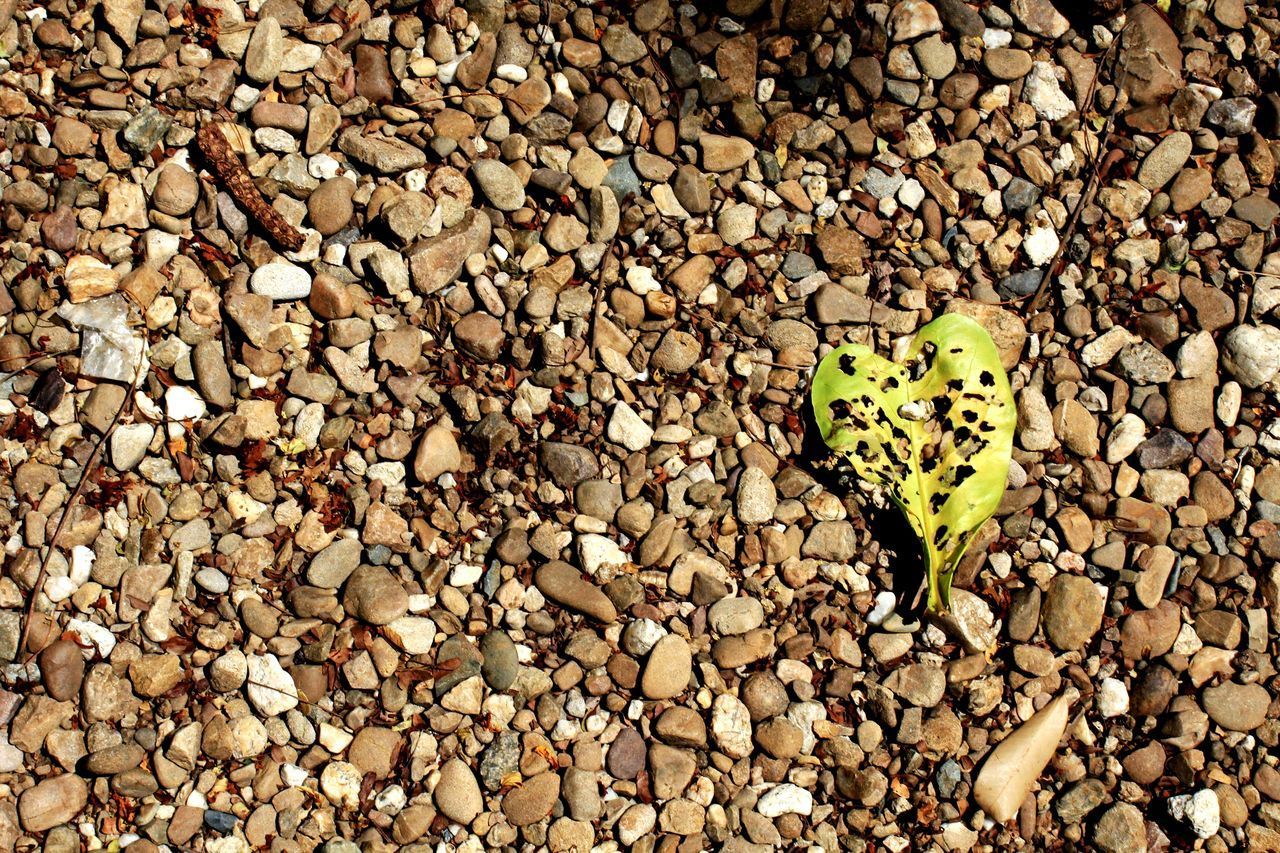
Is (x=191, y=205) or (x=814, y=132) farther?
(x=814, y=132)

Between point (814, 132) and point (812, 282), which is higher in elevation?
point (814, 132)

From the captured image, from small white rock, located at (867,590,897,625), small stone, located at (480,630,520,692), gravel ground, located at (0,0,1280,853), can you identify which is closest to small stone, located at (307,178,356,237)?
gravel ground, located at (0,0,1280,853)

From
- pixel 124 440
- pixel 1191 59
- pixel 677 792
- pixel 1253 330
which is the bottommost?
pixel 677 792

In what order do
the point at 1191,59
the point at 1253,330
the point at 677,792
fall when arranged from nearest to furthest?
the point at 677,792 < the point at 1253,330 < the point at 1191,59

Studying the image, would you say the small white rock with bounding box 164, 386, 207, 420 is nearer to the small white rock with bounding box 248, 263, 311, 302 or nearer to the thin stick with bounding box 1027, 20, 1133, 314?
the small white rock with bounding box 248, 263, 311, 302

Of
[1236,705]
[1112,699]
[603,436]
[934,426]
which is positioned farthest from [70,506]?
[1236,705]

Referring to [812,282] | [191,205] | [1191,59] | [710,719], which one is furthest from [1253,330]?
[191,205]

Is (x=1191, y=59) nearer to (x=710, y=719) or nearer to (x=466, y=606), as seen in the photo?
(x=710, y=719)

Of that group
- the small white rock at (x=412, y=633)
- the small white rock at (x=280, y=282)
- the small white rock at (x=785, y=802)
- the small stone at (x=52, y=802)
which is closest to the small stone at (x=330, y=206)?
the small white rock at (x=280, y=282)

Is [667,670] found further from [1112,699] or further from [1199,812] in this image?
[1199,812]
